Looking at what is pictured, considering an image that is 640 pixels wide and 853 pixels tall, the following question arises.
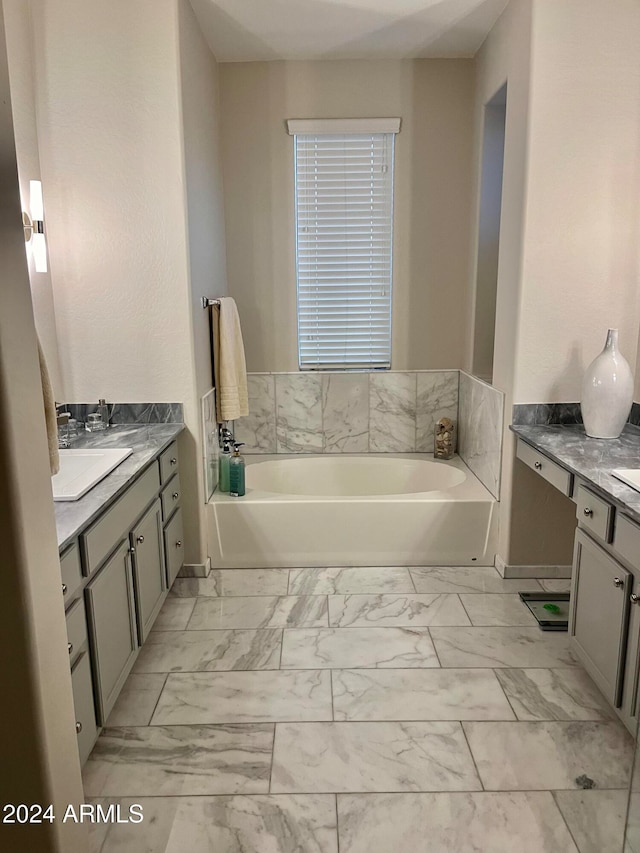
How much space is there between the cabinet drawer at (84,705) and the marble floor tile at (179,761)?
139 mm

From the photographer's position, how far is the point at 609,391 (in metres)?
2.61

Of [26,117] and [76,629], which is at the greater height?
[26,117]

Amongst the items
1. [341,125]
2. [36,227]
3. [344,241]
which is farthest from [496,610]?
[341,125]

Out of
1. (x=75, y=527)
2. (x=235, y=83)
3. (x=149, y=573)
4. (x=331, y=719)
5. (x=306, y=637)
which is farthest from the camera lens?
(x=235, y=83)

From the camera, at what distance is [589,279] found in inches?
113

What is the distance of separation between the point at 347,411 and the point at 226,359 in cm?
98

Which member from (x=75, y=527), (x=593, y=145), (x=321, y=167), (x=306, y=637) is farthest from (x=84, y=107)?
(x=306, y=637)

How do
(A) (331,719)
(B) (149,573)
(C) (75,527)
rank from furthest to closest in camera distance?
(B) (149,573) → (A) (331,719) → (C) (75,527)

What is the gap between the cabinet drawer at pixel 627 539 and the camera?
180cm

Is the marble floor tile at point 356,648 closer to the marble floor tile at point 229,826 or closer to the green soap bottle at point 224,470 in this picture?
the marble floor tile at point 229,826

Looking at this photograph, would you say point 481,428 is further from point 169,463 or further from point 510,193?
point 169,463

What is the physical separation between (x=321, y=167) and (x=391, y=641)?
275 centimetres

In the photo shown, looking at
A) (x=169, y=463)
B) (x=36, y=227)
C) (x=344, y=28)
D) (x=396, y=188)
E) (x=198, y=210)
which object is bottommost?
(x=169, y=463)

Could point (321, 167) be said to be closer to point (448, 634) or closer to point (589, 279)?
point (589, 279)
